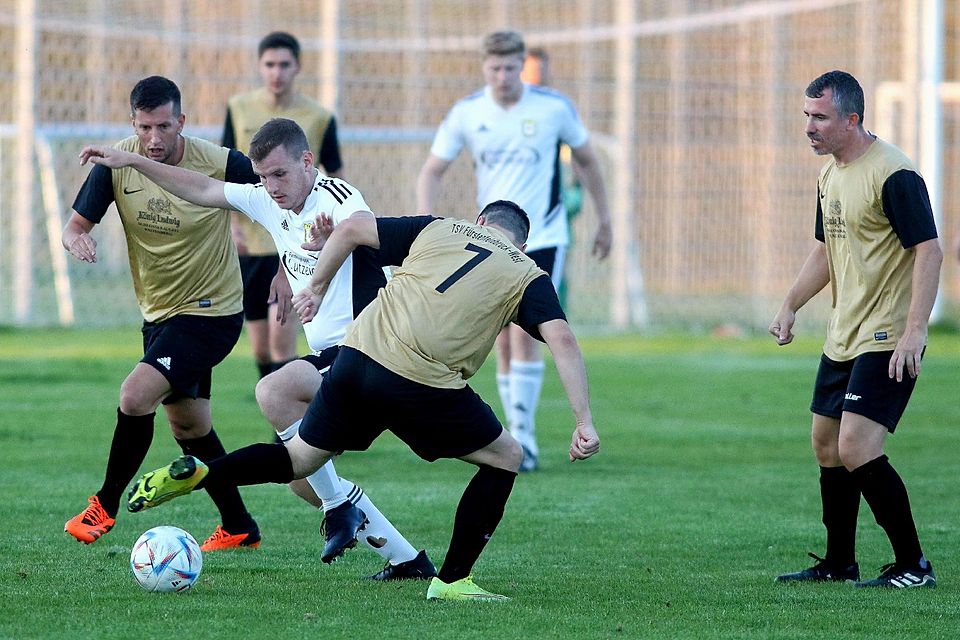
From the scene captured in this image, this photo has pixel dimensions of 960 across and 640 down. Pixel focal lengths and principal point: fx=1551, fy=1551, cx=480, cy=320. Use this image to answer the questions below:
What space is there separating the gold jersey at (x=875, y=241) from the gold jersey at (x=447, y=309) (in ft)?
4.50

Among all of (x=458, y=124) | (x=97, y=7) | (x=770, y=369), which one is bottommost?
(x=770, y=369)

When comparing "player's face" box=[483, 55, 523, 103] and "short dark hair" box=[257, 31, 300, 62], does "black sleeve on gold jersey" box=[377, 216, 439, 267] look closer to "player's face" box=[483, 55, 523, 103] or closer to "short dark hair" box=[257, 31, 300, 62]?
"player's face" box=[483, 55, 523, 103]

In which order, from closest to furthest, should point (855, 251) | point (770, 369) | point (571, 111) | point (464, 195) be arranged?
point (855, 251) → point (571, 111) → point (770, 369) → point (464, 195)

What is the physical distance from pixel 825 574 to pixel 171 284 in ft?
9.79

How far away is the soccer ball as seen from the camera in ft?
17.7

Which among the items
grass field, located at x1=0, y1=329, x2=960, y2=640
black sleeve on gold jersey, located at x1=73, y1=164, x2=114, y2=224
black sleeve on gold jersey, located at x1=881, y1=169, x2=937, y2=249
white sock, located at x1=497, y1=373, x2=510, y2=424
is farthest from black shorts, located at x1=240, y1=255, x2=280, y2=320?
black sleeve on gold jersey, located at x1=881, y1=169, x2=937, y2=249

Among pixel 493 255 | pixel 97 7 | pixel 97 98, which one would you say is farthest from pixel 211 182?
pixel 97 7

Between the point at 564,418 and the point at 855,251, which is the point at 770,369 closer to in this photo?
the point at 564,418

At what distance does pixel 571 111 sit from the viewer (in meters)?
9.36

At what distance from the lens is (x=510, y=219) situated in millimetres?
5602

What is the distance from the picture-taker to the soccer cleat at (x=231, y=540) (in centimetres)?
645

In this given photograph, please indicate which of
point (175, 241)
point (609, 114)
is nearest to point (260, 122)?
point (175, 241)

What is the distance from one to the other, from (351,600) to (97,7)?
15020mm

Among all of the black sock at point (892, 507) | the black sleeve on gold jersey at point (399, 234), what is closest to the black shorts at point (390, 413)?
the black sleeve on gold jersey at point (399, 234)
